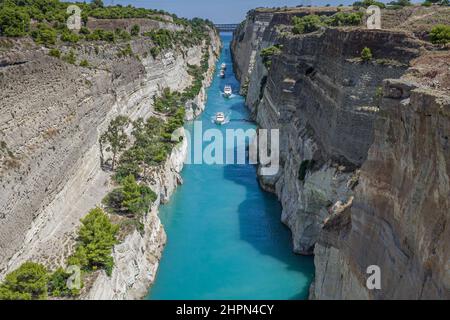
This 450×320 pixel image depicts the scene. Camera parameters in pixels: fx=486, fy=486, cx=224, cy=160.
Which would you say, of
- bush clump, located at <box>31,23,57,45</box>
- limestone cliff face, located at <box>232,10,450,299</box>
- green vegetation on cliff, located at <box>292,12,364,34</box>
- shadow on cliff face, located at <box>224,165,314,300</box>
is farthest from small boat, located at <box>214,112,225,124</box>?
bush clump, located at <box>31,23,57,45</box>

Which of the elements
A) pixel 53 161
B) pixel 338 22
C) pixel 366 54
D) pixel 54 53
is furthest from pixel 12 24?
pixel 338 22

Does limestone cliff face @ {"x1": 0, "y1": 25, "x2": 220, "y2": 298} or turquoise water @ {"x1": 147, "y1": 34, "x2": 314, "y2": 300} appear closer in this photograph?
limestone cliff face @ {"x1": 0, "y1": 25, "x2": 220, "y2": 298}

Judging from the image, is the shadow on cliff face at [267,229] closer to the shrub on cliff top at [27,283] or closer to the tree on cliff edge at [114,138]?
the tree on cliff edge at [114,138]

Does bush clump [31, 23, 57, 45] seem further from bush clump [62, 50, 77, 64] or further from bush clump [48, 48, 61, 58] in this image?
bush clump [48, 48, 61, 58]

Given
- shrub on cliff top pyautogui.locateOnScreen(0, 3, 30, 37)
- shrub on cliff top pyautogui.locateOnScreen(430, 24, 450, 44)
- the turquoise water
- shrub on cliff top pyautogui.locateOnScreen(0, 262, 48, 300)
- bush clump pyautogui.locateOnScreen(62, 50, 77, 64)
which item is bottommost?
the turquoise water

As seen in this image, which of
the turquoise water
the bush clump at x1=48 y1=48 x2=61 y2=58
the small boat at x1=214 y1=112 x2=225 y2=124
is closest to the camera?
the turquoise water

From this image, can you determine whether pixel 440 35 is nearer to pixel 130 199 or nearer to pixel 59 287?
pixel 130 199

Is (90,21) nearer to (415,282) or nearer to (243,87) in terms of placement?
(243,87)
